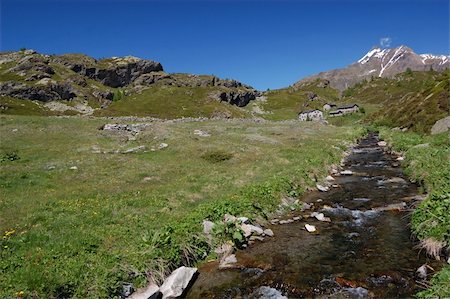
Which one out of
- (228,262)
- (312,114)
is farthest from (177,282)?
(312,114)

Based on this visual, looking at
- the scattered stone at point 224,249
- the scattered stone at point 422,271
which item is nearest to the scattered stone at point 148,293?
the scattered stone at point 224,249

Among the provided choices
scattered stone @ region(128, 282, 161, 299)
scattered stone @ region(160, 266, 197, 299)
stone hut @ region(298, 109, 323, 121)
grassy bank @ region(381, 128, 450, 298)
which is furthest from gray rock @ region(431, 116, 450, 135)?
stone hut @ region(298, 109, 323, 121)

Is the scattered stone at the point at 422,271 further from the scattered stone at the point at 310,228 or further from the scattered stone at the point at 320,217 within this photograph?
the scattered stone at the point at 320,217

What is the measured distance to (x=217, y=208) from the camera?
2108 centimetres

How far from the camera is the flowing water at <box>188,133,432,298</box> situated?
13828mm

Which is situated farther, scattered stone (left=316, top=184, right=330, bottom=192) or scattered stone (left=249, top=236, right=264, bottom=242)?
scattered stone (left=316, top=184, right=330, bottom=192)

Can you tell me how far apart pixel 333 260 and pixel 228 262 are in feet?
15.6

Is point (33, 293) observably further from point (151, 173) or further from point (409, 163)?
point (409, 163)

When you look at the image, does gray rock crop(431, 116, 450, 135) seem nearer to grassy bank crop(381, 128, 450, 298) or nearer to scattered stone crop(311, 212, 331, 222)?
grassy bank crop(381, 128, 450, 298)

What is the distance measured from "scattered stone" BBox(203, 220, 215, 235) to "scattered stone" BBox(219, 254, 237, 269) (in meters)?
1.89

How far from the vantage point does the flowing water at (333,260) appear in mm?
13828

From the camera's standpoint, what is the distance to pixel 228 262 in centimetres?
1672

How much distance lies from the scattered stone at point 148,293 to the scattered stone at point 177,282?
33 centimetres

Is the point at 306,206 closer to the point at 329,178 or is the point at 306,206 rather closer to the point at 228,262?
the point at 329,178
